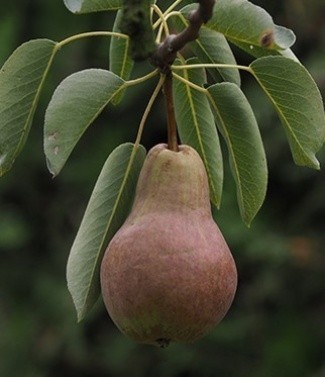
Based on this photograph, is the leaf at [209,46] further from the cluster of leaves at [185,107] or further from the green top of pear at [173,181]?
the green top of pear at [173,181]

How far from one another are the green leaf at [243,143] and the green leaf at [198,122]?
4 centimetres

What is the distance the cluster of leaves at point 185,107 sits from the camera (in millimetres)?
1204

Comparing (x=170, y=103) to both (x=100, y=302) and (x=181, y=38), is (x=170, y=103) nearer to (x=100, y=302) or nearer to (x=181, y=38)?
(x=181, y=38)

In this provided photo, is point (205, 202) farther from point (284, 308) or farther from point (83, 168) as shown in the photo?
point (83, 168)

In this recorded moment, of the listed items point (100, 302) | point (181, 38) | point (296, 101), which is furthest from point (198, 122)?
point (100, 302)

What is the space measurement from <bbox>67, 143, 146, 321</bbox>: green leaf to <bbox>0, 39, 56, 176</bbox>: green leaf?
0.37 feet

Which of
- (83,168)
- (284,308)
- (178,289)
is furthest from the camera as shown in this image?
(83,168)

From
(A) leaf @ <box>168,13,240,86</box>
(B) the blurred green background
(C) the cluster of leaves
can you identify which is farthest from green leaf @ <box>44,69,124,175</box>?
(B) the blurred green background

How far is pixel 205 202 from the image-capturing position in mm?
1254

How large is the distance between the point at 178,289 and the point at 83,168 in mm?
2938

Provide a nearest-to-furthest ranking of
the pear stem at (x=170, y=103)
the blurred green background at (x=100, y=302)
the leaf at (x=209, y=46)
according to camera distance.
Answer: the pear stem at (x=170, y=103), the leaf at (x=209, y=46), the blurred green background at (x=100, y=302)

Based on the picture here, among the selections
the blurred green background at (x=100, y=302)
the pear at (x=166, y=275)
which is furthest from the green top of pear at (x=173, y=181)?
the blurred green background at (x=100, y=302)

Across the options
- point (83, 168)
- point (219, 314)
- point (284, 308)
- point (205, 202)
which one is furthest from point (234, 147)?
point (83, 168)

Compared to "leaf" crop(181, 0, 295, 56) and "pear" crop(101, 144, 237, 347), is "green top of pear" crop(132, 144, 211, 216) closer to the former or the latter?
"pear" crop(101, 144, 237, 347)
